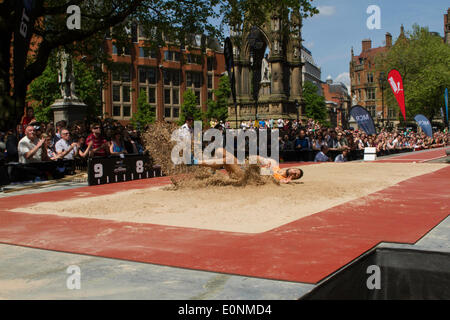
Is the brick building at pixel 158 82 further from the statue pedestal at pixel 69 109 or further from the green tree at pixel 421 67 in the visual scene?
the statue pedestal at pixel 69 109

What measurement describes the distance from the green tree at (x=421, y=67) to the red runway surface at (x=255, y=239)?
61.4 meters

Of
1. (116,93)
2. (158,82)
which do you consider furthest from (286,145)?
(158,82)

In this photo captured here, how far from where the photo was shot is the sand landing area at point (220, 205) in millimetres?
7215

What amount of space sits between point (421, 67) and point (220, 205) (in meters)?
66.8

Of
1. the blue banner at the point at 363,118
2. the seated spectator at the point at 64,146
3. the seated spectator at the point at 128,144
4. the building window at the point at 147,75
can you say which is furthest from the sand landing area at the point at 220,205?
the building window at the point at 147,75

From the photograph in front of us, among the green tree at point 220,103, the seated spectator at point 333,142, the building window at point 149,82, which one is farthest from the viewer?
the building window at point 149,82

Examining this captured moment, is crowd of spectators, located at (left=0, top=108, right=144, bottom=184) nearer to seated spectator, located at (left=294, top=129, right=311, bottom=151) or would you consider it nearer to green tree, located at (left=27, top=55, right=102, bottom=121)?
seated spectator, located at (left=294, top=129, right=311, bottom=151)

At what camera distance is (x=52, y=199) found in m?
10.2

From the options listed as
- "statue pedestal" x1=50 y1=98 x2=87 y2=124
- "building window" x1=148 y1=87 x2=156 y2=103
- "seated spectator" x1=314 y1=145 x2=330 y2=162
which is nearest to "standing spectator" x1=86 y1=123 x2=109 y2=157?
"statue pedestal" x1=50 y1=98 x2=87 y2=124

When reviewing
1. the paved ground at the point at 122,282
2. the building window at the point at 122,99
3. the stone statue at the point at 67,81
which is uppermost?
the building window at the point at 122,99

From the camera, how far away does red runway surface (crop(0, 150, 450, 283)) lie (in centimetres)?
461
